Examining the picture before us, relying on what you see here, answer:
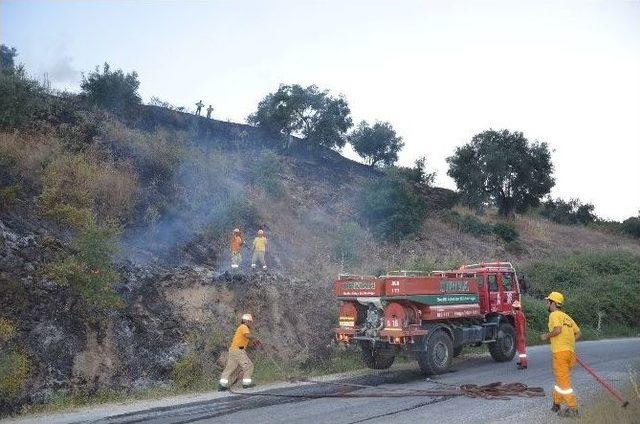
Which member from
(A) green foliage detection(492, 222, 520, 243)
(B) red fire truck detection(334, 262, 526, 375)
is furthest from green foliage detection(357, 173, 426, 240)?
(B) red fire truck detection(334, 262, 526, 375)

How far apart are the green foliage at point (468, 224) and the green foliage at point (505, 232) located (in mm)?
595

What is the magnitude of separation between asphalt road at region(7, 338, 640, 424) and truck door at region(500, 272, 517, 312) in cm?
300

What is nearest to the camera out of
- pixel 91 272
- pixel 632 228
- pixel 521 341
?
pixel 91 272

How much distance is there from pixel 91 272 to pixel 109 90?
16.9 metres

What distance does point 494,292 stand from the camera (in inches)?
616

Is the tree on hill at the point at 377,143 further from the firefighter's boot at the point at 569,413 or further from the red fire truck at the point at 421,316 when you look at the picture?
the firefighter's boot at the point at 569,413

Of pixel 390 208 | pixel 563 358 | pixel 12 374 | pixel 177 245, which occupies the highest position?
pixel 390 208

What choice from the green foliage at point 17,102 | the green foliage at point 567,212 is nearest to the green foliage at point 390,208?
the green foliage at point 17,102

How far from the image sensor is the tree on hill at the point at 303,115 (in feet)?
115

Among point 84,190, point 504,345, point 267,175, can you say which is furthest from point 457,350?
point 267,175

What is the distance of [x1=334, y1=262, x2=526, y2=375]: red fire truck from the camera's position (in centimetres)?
1272

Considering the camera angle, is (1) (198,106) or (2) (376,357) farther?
(1) (198,106)

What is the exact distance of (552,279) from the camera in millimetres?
30578

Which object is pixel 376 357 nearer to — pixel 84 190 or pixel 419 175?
pixel 84 190
